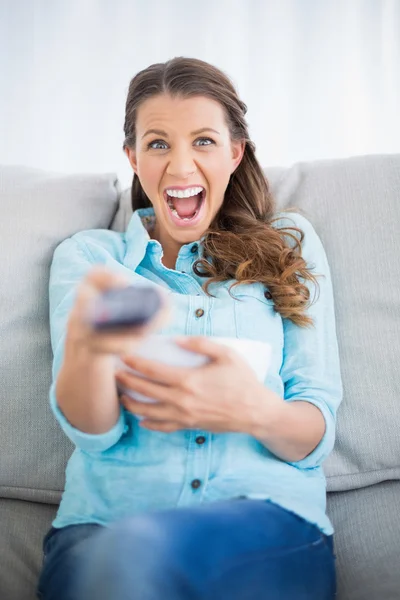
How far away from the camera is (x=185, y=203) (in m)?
1.27

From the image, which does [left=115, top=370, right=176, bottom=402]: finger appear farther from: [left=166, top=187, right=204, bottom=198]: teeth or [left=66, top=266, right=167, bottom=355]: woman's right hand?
[left=166, top=187, right=204, bottom=198]: teeth

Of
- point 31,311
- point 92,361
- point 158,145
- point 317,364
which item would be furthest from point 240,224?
point 92,361

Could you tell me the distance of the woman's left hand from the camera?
892 millimetres

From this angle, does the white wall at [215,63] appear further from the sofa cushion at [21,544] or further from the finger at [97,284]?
the finger at [97,284]

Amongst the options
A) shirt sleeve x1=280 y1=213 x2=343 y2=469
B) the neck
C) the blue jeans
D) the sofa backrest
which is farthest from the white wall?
the blue jeans

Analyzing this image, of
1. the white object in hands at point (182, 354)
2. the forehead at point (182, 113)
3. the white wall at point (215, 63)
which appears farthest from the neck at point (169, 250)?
the white wall at point (215, 63)

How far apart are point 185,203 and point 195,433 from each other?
496 millimetres

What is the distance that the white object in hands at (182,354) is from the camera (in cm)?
89

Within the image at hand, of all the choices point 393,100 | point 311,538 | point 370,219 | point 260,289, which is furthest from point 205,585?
point 393,100

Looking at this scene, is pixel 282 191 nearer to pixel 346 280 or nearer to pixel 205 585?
pixel 346 280

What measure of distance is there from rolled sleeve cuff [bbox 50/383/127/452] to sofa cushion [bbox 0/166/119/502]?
270 mm

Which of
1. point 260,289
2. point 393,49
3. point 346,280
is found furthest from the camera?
point 393,49

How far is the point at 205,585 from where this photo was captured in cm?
76

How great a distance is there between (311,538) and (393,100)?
140cm
